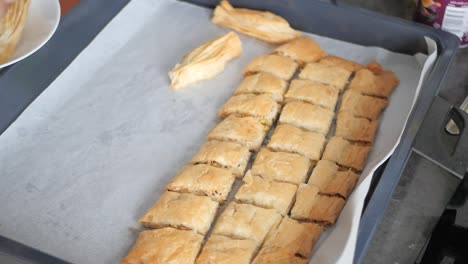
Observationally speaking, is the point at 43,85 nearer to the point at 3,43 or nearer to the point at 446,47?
the point at 3,43

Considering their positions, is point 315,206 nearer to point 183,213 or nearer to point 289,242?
point 289,242

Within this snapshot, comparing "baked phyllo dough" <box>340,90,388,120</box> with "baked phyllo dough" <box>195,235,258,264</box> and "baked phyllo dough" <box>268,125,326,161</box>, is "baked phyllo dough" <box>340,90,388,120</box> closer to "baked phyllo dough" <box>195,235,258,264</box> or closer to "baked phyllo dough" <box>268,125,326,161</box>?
"baked phyllo dough" <box>268,125,326,161</box>

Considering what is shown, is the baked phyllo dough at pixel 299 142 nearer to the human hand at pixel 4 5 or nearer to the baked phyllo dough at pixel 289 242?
the baked phyllo dough at pixel 289 242

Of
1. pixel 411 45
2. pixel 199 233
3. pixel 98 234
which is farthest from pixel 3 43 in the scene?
pixel 411 45

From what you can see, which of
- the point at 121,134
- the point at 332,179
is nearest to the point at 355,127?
the point at 332,179

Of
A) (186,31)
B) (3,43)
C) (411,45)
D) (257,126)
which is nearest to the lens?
(3,43)
